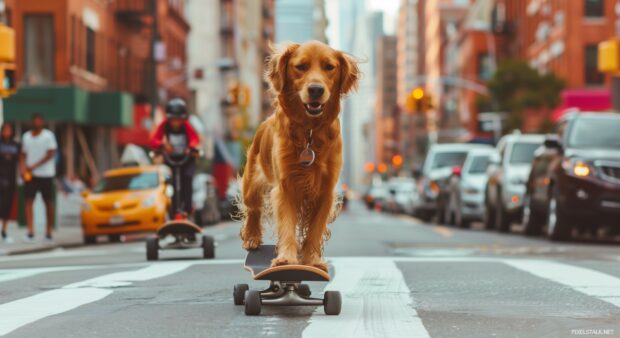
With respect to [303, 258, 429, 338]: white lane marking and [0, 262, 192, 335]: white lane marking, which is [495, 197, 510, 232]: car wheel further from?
[0, 262, 192, 335]: white lane marking

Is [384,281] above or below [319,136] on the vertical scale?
below

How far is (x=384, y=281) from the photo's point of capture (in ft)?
35.9

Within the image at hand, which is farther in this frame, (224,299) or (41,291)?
(41,291)

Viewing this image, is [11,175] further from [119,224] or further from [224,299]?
[224,299]

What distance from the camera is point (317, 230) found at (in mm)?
8562

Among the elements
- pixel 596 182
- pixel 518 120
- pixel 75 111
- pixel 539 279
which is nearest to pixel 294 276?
pixel 539 279

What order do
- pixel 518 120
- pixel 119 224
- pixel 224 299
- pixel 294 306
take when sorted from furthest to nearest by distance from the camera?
1. pixel 518 120
2. pixel 119 224
3. pixel 224 299
4. pixel 294 306

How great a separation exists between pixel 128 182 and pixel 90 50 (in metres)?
21.7

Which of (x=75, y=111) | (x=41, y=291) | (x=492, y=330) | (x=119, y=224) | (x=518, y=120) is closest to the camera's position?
(x=492, y=330)

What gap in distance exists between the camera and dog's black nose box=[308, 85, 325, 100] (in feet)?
25.5

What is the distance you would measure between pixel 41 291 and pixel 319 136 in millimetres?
3242

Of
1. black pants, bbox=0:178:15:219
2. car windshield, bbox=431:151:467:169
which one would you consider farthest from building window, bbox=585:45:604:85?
black pants, bbox=0:178:15:219

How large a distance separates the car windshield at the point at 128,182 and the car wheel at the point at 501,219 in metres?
7.00

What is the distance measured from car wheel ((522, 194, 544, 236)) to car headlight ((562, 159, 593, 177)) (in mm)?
3159
